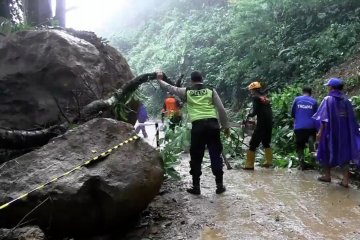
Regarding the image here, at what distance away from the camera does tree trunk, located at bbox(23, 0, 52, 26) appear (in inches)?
479

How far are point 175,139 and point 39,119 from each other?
3.14 m

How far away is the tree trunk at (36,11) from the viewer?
12172 millimetres

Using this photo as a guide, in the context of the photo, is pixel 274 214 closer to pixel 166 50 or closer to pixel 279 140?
pixel 279 140

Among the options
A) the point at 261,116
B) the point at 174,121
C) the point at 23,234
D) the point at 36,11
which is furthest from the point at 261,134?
the point at 36,11

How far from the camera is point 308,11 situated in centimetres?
1706

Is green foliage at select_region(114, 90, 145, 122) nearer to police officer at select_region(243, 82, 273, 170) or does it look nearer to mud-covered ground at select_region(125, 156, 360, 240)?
mud-covered ground at select_region(125, 156, 360, 240)

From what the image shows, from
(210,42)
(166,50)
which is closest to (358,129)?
(210,42)

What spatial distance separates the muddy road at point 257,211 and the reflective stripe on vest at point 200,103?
1343mm

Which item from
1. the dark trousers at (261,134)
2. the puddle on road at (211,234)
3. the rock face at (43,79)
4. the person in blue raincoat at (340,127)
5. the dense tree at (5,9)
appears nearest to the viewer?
the puddle on road at (211,234)

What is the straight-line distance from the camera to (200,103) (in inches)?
270

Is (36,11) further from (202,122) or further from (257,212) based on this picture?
(257,212)

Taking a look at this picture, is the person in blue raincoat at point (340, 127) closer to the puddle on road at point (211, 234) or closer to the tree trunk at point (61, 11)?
the puddle on road at point (211, 234)

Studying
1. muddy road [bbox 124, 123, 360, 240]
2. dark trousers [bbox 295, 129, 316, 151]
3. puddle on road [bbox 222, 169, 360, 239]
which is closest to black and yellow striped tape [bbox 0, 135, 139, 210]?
muddy road [bbox 124, 123, 360, 240]

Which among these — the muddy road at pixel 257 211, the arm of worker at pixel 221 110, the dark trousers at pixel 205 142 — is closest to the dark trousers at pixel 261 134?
the muddy road at pixel 257 211
